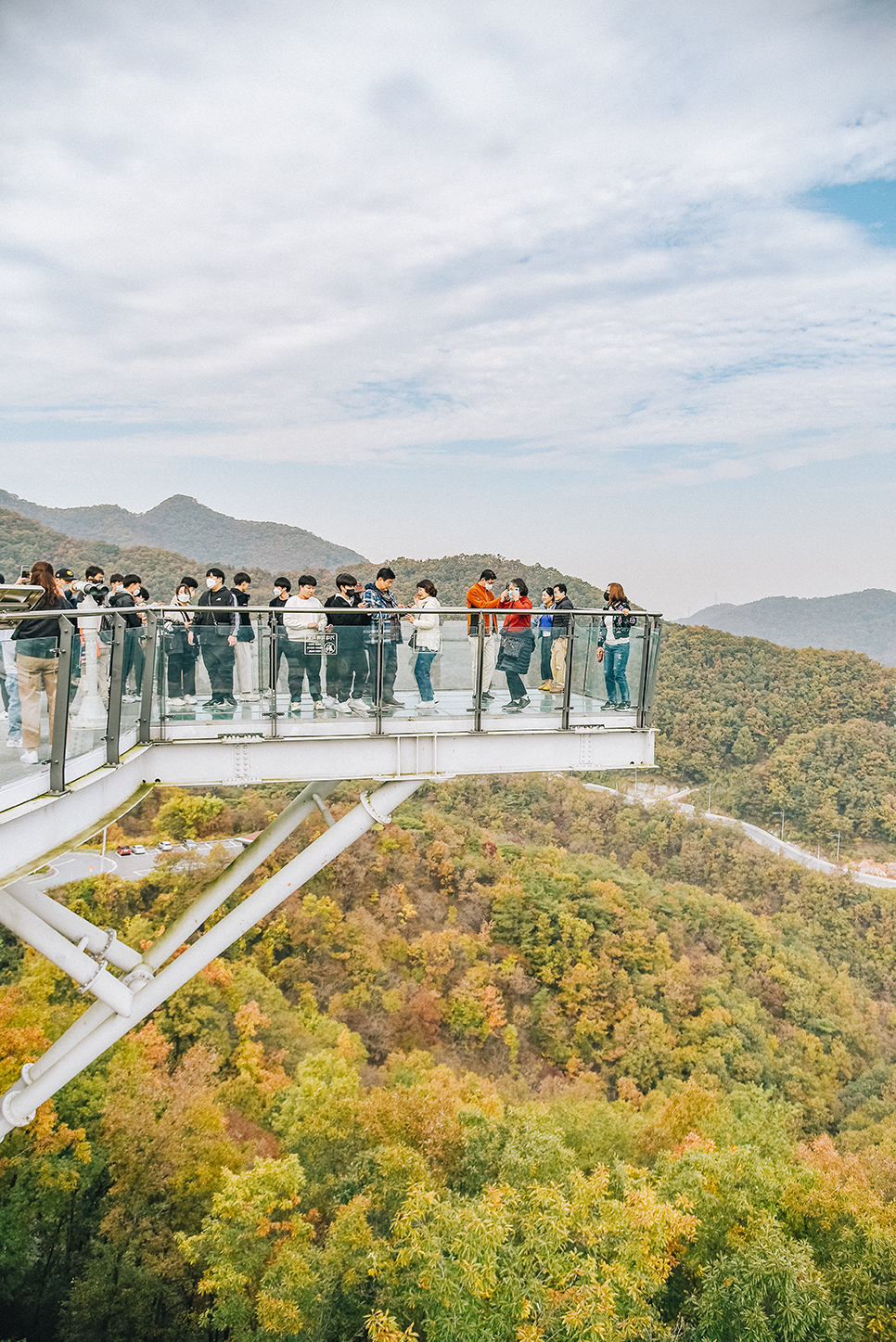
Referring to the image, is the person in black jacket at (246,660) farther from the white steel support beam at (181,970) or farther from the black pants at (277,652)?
the white steel support beam at (181,970)

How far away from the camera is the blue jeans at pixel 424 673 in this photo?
26.3 feet

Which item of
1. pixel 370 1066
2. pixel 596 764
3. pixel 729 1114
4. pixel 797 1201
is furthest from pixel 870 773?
pixel 596 764

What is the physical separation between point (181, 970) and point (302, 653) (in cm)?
294

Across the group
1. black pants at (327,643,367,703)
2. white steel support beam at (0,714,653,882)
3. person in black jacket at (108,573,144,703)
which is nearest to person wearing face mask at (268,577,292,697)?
black pants at (327,643,367,703)

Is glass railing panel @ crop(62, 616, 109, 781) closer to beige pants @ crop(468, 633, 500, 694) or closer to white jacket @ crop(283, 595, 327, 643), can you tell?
white jacket @ crop(283, 595, 327, 643)

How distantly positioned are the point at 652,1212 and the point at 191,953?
10.9 m

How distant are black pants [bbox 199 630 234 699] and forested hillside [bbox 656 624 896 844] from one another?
63143 millimetres

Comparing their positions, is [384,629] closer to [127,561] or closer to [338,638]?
[338,638]

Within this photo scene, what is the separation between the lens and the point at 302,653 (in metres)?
7.65

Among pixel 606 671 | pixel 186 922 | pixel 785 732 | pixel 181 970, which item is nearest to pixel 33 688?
pixel 181 970

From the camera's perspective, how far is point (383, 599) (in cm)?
852

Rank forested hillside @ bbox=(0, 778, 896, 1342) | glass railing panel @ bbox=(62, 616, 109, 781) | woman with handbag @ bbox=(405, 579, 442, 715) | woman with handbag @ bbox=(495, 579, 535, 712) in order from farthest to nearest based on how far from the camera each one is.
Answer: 1. forested hillside @ bbox=(0, 778, 896, 1342)
2. woman with handbag @ bbox=(495, 579, 535, 712)
3. woman with handbag @ bbox=(405, 579, 442, 715)
4. glass railing panel @ bbox=(62, 616, 109, 781)

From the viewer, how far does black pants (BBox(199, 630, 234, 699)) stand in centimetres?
731

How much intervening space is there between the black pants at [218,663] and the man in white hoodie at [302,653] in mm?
532
